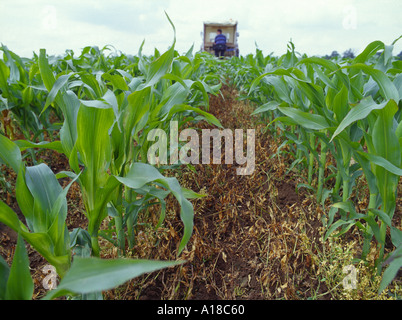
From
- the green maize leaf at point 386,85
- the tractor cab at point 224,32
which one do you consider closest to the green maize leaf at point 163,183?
the green maize leaf at point 386,85

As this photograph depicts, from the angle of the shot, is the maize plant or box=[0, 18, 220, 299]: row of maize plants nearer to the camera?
box=[0, 18, 220, 299]: row of maize plants

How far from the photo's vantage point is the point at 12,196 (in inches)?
98.9

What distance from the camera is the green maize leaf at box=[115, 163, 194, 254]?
3.21 feet

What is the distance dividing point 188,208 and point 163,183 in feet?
0.47

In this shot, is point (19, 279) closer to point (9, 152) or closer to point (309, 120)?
point (9, 152)

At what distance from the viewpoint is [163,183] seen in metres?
1.08

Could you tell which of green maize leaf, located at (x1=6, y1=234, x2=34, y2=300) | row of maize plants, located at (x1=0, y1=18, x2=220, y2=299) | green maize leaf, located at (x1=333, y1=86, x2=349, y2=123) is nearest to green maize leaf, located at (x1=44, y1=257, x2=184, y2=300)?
row of maize plants, located at (x1=0, y1=18, x2=220, y2=299)

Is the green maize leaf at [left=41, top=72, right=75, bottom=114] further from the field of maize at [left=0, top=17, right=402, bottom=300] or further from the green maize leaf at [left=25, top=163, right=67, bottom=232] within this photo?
the green maize leaf at [left=25, top=163, right=67, bottom=232]

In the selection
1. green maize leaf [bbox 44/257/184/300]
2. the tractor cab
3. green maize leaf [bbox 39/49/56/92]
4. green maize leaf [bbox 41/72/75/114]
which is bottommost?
green maize leaf [bbox 44/257/184/300]

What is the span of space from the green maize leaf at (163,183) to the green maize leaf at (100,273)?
343 millimetres

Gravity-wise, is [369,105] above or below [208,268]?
above

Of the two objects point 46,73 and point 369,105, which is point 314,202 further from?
point 46,73
